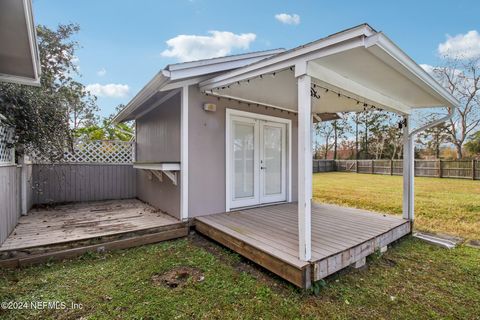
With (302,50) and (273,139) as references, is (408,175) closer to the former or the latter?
(273,139)

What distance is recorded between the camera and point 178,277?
108 inches

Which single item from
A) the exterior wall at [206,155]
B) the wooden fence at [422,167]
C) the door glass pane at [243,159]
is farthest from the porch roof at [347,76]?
the wooden fence at [422,167]

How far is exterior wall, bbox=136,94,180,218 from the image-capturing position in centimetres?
446

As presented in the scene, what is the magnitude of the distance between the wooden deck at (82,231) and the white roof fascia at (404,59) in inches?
144

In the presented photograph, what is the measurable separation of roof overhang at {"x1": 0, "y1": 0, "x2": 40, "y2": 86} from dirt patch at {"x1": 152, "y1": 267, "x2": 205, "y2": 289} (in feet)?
9.39

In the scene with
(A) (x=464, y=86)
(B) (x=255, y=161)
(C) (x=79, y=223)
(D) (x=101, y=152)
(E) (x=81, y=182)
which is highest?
(A) (x=464, y=86)

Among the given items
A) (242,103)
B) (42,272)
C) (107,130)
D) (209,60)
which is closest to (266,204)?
(242,103)

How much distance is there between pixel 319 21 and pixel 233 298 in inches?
317

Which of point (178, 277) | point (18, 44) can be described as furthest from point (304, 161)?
point (18, 44)

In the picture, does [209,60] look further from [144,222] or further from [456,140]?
[456,140]

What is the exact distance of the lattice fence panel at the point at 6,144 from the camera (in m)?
3.31

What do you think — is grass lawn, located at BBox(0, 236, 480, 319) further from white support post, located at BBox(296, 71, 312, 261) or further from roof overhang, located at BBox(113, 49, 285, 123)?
roof overhang, located at BBox(113, 49, 285, 123)

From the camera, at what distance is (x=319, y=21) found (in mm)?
7391

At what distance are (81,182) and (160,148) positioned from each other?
2.80m
